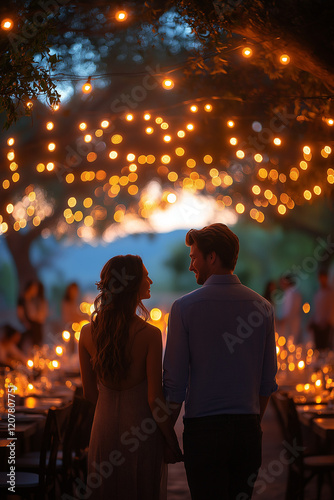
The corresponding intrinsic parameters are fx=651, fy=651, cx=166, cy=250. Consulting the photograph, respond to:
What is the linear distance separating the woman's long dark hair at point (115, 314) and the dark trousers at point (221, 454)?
1.53 ft

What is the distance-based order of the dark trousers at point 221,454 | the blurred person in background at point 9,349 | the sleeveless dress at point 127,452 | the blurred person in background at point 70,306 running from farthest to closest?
the blurred person in background at point 70,306
the blurred person in background at point 9,349
the sleeveless dress at point 127,452
the dark trousers at point 221,454

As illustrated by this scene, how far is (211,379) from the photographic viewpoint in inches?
110

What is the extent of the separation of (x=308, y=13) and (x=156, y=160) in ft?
20.1

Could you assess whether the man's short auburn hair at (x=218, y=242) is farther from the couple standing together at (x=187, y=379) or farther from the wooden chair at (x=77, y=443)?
the wooden chair at (x=77, y=443)

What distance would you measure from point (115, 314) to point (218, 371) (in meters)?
0.63

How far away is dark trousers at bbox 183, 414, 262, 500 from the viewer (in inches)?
107

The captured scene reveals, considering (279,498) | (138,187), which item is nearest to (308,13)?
(279,498)

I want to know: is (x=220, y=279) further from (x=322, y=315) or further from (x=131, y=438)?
(x=322, y=315)

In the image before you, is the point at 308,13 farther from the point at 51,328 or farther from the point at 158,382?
the point at 51,328

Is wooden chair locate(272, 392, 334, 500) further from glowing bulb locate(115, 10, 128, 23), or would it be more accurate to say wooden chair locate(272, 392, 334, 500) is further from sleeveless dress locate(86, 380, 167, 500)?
glowing bulb locate(115, 10, 128, 23)

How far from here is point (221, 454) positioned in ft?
8.93

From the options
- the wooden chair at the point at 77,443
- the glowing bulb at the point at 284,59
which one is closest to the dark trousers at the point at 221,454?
the wooden chair at the point at 77,443

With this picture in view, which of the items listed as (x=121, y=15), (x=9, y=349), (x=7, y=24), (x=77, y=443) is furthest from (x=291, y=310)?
(x=7, y=24)

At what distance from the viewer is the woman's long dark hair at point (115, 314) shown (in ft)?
10.1
